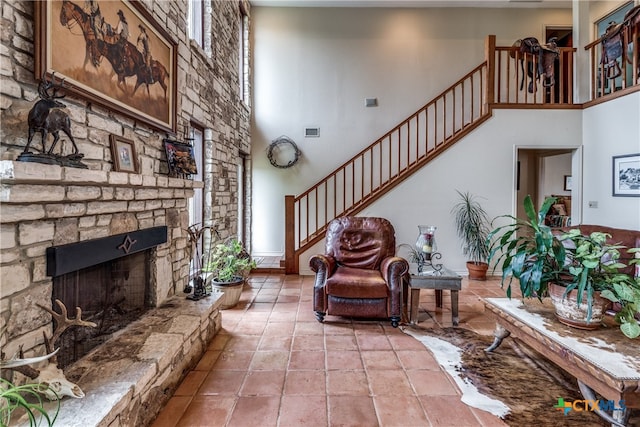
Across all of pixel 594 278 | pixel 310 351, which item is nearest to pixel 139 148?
pixel 310 351

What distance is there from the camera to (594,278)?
1.94m

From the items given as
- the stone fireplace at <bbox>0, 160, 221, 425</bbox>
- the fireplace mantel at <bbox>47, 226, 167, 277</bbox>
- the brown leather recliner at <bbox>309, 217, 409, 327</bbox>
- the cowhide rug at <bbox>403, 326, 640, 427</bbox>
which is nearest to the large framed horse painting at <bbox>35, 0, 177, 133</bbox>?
the stone fireplace at <bbox>0, 160, 221, 425</bbox>

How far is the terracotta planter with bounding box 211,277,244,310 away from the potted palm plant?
3402mm

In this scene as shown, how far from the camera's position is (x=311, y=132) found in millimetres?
6043

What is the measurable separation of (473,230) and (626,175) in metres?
1.88

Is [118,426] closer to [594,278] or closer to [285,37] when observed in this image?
[594,278]

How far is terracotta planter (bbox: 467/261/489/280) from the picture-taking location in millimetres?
4746

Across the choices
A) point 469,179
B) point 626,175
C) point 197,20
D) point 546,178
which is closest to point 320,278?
point 469,179

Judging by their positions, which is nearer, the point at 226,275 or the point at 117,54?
the point at 117,54

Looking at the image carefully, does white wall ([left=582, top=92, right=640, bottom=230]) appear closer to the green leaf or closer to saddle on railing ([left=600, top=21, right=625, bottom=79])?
saddle on railing ([left=600, top=21, right=625, bottom=79])

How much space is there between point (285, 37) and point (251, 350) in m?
5.54

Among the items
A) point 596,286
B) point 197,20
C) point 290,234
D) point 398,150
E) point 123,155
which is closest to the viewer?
point 596,286

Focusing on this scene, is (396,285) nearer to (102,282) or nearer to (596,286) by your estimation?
(596,286)

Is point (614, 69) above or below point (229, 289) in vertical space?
above
